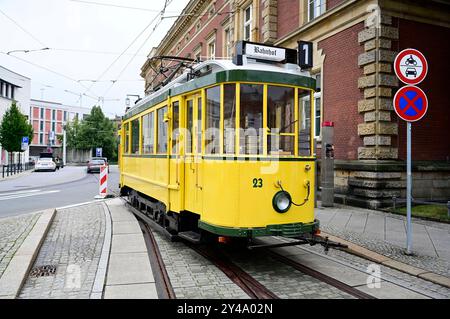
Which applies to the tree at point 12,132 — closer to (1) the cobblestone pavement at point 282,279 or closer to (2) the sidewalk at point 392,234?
(2) the sidewalk at point 392,234

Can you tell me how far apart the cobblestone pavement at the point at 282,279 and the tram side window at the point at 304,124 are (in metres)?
1.72

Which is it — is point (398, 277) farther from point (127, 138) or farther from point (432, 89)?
point (432, 89)

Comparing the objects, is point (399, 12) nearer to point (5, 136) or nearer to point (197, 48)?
point (197, 48)

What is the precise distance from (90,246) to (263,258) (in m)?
3.06

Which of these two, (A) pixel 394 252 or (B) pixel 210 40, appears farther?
(B) pixel 210 40

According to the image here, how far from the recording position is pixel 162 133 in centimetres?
764

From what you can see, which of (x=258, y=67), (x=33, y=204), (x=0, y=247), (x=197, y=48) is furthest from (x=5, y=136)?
(x=258, y=67)

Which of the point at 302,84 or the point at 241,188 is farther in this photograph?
the point at 302,84

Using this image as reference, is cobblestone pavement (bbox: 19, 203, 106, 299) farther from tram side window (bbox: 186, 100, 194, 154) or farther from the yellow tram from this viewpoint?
tram side window (bbox: 186, 100, 194, 154)

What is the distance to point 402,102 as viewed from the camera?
21.7 feet

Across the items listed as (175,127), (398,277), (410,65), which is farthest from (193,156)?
(410,65)

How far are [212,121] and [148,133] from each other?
3379 mm

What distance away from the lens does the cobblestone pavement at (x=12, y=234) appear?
5.91 meters
